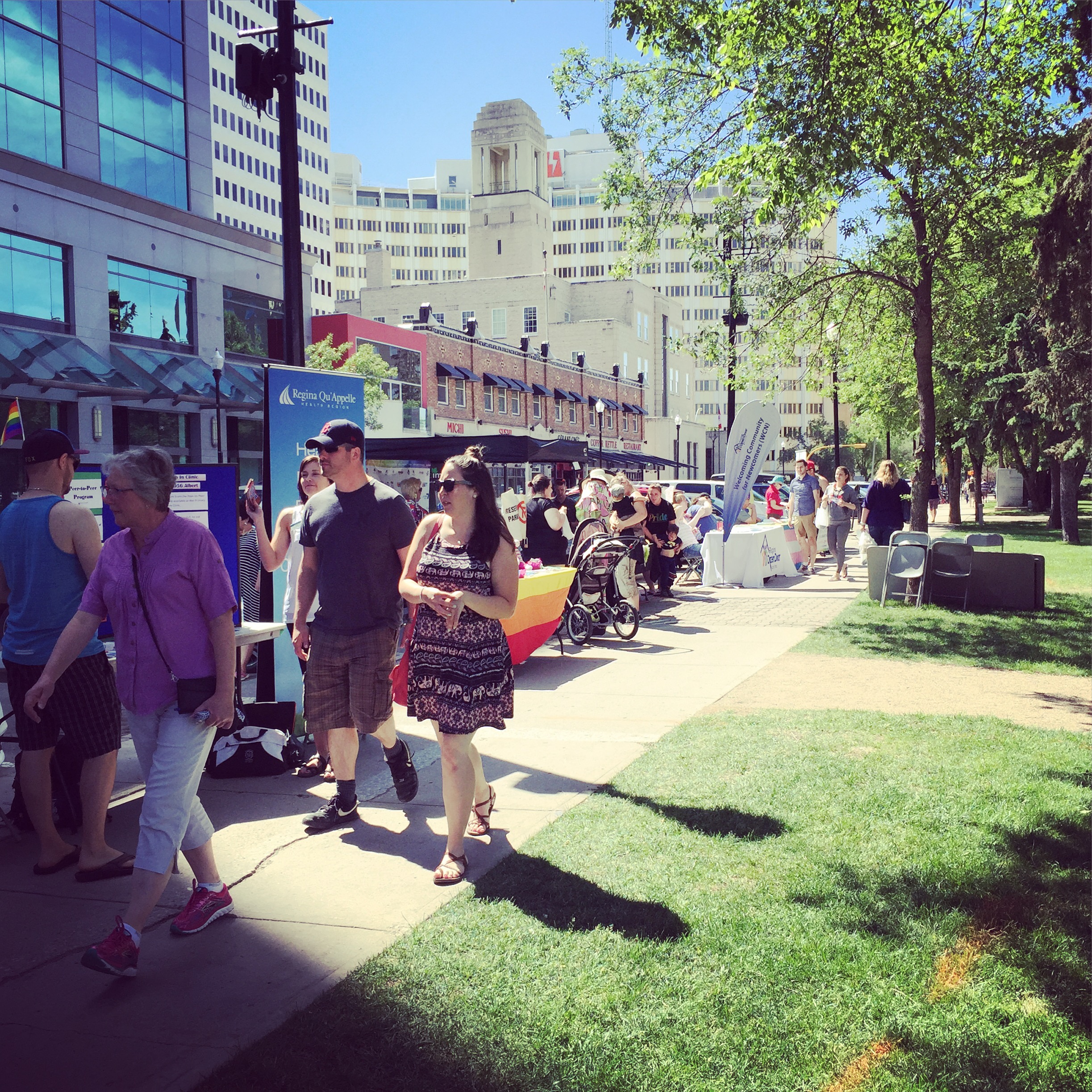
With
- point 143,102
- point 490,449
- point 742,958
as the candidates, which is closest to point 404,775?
point 742,958

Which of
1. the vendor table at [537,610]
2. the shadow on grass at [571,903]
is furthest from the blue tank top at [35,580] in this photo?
the vendor table at [537,610]

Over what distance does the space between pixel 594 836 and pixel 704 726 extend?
2488mm

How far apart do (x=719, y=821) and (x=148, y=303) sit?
2936 centimetres

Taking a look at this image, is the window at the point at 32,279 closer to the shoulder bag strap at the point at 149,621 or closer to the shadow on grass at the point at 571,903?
the shoulder bag strap at the point at 149,621

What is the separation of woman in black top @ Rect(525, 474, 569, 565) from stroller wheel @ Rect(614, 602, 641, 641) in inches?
33.5

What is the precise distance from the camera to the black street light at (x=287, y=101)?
745 cm

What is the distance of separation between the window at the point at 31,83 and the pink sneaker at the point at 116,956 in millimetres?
26950

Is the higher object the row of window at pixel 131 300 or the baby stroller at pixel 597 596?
the row of window at pixel 131 300

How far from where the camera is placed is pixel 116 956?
3619mm

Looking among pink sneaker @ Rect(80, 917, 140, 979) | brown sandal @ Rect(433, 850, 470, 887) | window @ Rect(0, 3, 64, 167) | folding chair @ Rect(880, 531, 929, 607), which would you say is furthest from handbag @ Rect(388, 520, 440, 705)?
window @ Rect(0, 3, 64, 167)

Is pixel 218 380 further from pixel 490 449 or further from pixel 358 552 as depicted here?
pixel 358 552

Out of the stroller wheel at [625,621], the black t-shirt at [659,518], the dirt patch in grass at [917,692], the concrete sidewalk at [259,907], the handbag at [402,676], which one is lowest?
the concrete sidewalk at [259,907]

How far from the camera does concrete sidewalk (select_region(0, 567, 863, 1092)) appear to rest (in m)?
3.26

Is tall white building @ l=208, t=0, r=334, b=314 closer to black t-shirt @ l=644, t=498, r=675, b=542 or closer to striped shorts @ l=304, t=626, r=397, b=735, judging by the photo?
black t-shirt @ l=644, t=498, r=675, b=542
